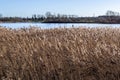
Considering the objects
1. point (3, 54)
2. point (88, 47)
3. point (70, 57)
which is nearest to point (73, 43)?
point (88, 47)

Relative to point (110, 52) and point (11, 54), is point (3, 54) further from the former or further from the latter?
point (110, 52)

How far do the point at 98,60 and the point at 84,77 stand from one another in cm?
63

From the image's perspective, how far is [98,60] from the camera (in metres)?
5.84

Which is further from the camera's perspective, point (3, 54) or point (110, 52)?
point (3, 54)

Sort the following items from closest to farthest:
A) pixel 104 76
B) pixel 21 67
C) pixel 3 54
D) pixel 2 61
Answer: pixel 104 76 < pixel 21 67 < pixel 2 61 < pixel 3 54

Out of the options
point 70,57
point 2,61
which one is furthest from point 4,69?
point 70,57

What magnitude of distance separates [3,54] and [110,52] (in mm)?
2298

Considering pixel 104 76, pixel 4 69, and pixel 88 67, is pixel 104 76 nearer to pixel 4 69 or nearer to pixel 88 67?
pixel 88 67

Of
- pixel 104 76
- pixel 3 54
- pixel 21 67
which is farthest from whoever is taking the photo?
pixel 3 54

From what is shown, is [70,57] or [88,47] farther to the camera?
[88,47]

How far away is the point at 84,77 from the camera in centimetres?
536

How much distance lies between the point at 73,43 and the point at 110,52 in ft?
3.49

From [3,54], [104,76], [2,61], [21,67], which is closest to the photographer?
[104,76]

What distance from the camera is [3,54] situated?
6.61m
